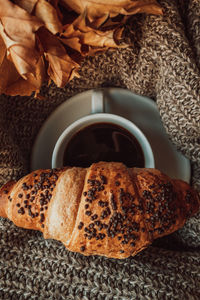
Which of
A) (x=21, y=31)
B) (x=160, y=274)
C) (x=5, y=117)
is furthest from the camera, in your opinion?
(x=5, y=117)

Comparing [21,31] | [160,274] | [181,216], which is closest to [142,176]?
[181,216]

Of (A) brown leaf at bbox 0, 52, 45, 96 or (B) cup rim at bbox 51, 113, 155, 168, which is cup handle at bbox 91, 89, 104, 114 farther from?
(A) brown leaf at bbox 0, 52, 45, 96

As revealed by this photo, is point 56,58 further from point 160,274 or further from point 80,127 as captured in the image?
point 160,274

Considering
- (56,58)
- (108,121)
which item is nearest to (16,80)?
(56,58)

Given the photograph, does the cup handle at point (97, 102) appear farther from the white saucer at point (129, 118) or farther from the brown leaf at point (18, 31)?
the brown leaf at point (18, 31)

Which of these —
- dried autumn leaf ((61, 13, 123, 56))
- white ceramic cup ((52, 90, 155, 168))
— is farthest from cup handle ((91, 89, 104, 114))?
dried autumn leaf ((61, 13, 123, 56))

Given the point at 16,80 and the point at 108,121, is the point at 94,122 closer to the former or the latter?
the point at 108,121
